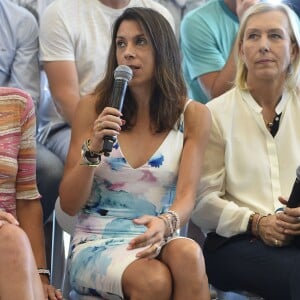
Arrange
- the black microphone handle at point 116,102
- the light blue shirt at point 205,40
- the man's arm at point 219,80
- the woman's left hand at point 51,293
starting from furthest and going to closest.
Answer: the light blue shirt at point 205,40, the man's arm at point 219,80, the woman's left hand at point 51,293, the black microphone handle at point 116,102

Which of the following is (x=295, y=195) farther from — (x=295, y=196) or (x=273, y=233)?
(x=273, y=233)

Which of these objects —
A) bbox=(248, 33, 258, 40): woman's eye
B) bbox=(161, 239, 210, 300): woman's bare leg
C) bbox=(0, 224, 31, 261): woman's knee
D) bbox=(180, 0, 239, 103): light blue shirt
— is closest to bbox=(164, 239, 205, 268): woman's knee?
bbox=(161, 239, 210, 300): woman's bare leg

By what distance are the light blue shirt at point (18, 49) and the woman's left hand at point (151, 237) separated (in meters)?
0.85

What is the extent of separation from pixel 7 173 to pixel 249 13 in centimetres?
87

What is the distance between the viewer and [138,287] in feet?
5.27

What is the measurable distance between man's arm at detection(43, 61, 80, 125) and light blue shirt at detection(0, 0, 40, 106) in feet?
0.23

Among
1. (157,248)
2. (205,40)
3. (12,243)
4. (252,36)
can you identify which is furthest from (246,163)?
(12,243)

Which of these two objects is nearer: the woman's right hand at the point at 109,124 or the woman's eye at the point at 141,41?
the woman's right hand at the point at 109,124

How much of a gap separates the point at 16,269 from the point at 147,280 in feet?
Answer: 1.06

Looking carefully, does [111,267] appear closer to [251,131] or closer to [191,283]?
[191,283]

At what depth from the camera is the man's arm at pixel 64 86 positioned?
222 centimetres

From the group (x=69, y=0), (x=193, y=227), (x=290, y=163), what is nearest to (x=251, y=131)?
(x=290, y=163)

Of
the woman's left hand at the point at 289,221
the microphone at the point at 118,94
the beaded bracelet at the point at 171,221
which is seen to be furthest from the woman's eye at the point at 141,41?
the woman's left hand at the point at 289,221

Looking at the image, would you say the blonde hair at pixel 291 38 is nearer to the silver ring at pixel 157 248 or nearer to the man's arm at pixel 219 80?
the man's arm at pixel 219 80
